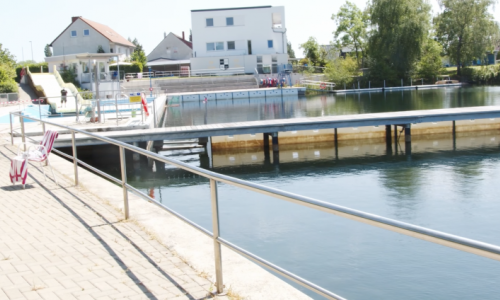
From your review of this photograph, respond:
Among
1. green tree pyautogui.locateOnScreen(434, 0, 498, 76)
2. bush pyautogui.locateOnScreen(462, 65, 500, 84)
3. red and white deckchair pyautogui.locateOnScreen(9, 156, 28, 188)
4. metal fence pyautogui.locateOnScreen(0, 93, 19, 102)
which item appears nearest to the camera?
red and white deckchair pyautogui.locateOnScreen(9, 156, 28, 188)

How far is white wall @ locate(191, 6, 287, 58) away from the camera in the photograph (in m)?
68.8

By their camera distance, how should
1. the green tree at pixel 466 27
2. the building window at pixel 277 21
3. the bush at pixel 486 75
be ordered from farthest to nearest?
1. the building window at pixel 277 21
2. the bush at pixel 486 75
3. the green tree at pixel 466 27

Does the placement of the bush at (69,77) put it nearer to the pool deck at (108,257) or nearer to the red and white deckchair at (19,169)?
the red and white deckchair at (19,169)

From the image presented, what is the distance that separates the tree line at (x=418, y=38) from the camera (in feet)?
197

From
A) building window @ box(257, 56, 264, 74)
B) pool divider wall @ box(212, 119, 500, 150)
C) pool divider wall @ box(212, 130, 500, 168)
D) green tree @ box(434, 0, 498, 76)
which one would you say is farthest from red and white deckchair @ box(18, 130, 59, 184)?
green tree @ box(434, 0, 498, 76)

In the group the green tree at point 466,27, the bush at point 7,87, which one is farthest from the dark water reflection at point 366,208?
the green tree at point 466,27

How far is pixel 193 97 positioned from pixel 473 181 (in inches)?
1557

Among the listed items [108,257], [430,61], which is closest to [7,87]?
[108,257]

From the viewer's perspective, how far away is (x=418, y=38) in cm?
6009

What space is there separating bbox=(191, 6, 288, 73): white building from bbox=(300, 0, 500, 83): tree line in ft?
27.9

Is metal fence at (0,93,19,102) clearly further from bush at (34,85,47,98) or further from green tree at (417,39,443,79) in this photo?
green tree at (417,39,443,79)

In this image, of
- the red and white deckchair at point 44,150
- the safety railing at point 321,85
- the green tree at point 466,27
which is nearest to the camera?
the red and white deckchair at point 44,150

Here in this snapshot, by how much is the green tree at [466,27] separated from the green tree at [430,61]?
1.91 meters

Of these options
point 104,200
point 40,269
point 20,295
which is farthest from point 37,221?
point 20,295
